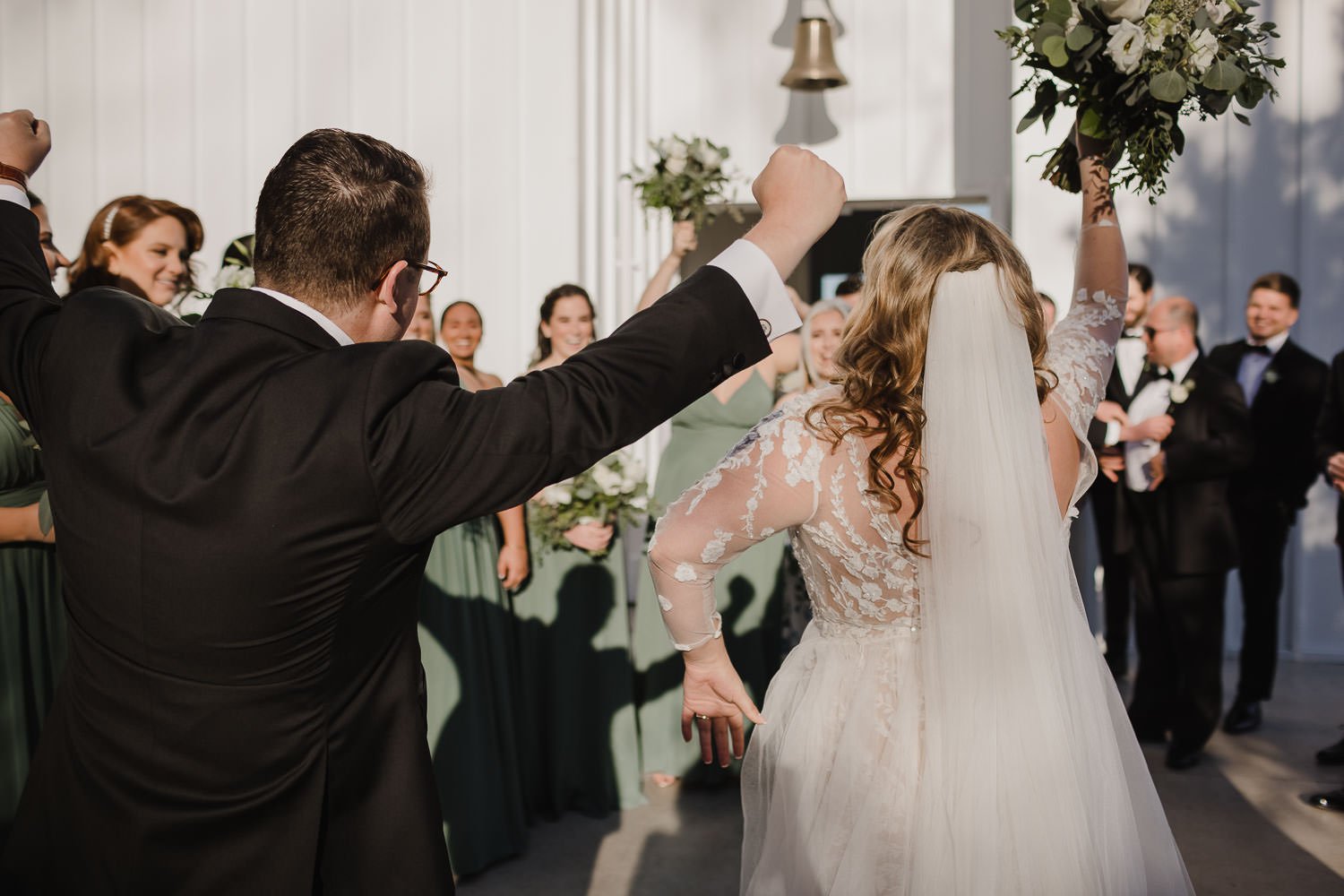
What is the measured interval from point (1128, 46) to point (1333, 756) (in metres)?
4.45

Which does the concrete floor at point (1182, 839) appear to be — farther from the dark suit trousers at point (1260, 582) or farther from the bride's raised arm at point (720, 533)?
the bride's raised arm at point (720, 533)

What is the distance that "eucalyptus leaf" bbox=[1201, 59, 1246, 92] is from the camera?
8.00 ft

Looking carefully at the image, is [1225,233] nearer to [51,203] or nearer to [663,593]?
[663,593]

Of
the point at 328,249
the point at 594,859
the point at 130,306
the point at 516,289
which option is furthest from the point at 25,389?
the point at 516,289

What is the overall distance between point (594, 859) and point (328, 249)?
349 cm

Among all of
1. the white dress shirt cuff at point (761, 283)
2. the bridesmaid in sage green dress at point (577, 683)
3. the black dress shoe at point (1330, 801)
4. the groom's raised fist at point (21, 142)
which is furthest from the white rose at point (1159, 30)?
the black dress shoe at point (1330, 801)

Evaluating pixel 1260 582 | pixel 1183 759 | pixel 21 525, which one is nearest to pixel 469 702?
pixel 21 525

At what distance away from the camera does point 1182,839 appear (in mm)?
4594

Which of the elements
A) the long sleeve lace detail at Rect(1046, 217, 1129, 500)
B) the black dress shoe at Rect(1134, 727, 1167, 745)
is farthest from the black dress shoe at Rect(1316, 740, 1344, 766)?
the long sleeve lace detail at Rect(1046, 217, 1129, 500)

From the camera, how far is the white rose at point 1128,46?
243 centimetres

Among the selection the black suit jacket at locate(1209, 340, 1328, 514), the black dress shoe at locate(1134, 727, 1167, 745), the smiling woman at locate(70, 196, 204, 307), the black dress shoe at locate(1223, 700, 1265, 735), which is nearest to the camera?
the smiling woman at locate(70, 196, 204, 307)

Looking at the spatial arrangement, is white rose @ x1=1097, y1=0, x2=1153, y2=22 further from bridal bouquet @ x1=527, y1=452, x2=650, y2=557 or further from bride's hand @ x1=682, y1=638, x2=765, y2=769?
bridal bouquet @ x1=527, y1=452, x2=650, y2=557

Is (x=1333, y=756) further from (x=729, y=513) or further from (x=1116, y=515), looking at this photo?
(x=729, y=513)

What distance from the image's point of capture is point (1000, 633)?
224 centimetres
